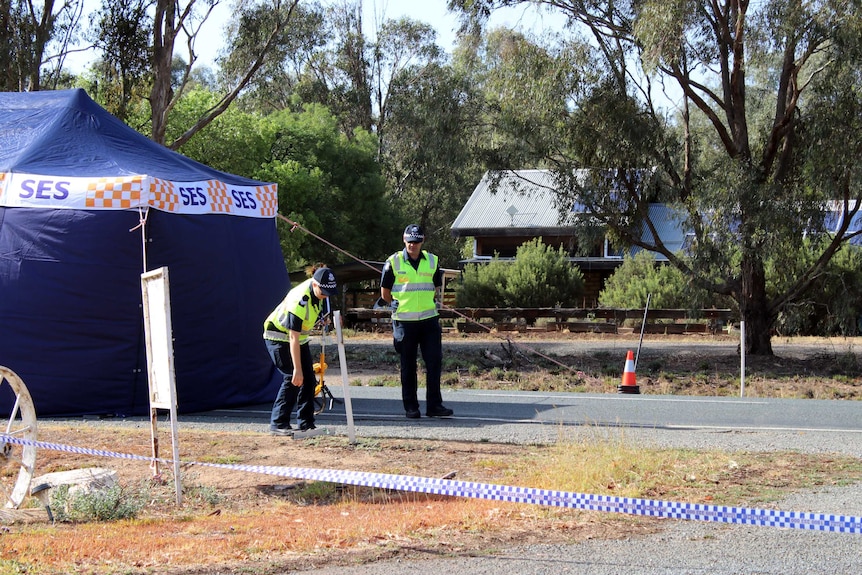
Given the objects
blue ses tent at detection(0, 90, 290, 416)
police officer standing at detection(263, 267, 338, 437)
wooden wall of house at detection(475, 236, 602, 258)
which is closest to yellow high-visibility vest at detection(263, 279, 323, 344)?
police officer standing at detection(263, 267, 338, 437)

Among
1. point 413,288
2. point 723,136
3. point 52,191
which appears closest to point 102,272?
point 52,191

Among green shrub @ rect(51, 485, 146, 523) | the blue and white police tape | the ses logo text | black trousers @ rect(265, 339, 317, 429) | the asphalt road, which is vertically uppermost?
the ses logo text

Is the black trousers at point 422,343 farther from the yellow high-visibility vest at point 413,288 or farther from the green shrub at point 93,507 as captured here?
the green shrub at point 93,507

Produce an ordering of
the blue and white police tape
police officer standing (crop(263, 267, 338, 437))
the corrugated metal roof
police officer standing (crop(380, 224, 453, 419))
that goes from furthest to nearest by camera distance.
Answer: the corrugated metal roof → police officer standing (crop(380, 224, 453, 419)) → police officer standing (crop(263, 267, 338, 437)) → the blue and white police tape

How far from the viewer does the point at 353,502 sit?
287 inches

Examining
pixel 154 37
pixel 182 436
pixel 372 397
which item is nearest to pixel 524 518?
pixel 182 436

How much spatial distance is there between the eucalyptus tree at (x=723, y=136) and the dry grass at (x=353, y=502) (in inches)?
472

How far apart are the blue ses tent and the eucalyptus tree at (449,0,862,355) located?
35.0ft

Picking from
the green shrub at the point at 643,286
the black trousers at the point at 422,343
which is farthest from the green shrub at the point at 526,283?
the black trousers at the point at 422,343

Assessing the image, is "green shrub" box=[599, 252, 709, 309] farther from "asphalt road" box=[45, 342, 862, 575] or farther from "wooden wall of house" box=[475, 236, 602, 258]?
"asphalt road" box=[45, 342, 862, 575]

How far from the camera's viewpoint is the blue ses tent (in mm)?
11242

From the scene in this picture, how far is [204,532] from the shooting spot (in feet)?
20.5

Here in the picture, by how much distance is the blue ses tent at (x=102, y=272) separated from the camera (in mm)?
11242

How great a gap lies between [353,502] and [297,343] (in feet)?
7.05
